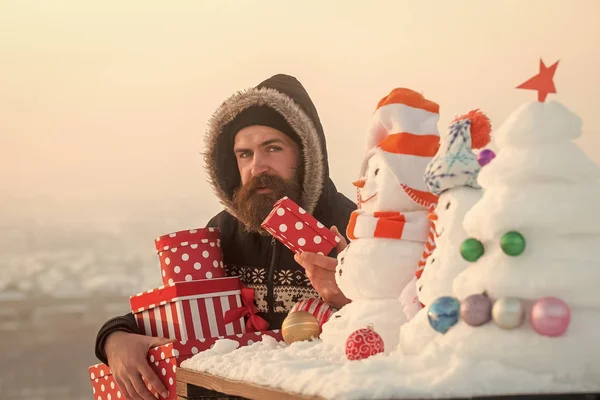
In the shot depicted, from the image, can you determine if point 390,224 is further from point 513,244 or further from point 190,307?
point 190,307

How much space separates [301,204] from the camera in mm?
2492

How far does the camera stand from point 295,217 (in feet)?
6.14

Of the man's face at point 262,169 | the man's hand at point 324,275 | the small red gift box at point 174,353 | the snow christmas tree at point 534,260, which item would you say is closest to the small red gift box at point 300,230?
the man's hand at point 324,275

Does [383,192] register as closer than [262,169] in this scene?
Yes

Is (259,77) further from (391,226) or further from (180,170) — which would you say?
(391,226)

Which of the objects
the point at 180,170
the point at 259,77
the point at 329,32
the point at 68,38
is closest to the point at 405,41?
the point at 329,32

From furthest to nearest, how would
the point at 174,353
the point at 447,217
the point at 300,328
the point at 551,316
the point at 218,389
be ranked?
the point at 174,353 < the point at 300,328 < the point at 218,389 < the point at 447,217 < the point at 551,316

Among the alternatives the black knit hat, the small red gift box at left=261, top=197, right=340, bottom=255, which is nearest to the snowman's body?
the small red gift box at left=261, top=197, right=340, bottom=255

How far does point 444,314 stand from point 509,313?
91 mm

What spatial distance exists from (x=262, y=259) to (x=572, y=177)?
1.55m

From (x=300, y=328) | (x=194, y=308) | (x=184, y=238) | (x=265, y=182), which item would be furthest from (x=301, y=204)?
(x=300, y=328)

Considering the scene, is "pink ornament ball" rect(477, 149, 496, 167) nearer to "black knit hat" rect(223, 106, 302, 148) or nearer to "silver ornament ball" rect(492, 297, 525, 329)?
"silver ornament ball" rect(492, 297, 525, 329)

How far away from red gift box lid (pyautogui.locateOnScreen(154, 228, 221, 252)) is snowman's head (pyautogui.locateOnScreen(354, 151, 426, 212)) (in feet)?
3.28

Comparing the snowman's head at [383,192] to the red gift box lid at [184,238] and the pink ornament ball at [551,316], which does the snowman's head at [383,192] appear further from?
the red gift box lid at [184,238]
